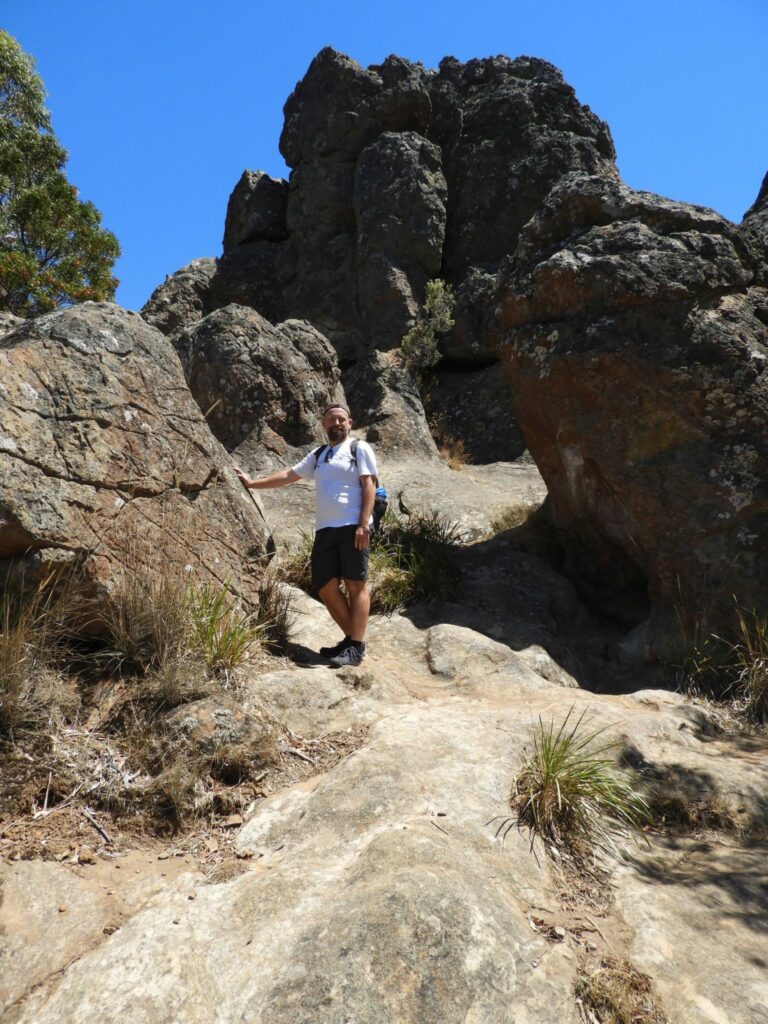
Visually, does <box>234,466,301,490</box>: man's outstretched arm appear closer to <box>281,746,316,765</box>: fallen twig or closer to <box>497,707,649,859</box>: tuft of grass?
<box>281,746,316,765</box>: fallen twig

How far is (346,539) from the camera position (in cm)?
572

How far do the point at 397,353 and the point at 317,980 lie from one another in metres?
12.7

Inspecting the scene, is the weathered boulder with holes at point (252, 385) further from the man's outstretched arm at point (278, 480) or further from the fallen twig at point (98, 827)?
the fallen twig at point (98, 827)

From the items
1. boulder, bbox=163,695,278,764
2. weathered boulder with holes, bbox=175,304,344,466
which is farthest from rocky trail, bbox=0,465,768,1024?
weathered boulder with holes, bbox=175,304,344,466

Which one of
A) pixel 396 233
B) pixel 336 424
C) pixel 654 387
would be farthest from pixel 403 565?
pixel 396 233

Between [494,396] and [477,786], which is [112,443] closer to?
[477,786]

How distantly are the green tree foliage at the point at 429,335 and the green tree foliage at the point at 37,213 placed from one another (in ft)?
24.0

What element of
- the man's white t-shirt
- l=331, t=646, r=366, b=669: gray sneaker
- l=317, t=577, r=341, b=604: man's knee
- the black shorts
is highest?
the man's white t-shirt

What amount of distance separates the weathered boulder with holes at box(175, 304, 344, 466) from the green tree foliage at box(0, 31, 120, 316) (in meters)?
7.49

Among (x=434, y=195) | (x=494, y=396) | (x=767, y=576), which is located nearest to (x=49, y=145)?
(x=434, y=195)

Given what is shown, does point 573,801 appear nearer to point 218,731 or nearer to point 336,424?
point 218,731

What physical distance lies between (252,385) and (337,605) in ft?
16.9

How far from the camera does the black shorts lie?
223 inches

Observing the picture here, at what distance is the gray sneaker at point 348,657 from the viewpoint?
5.52 m
